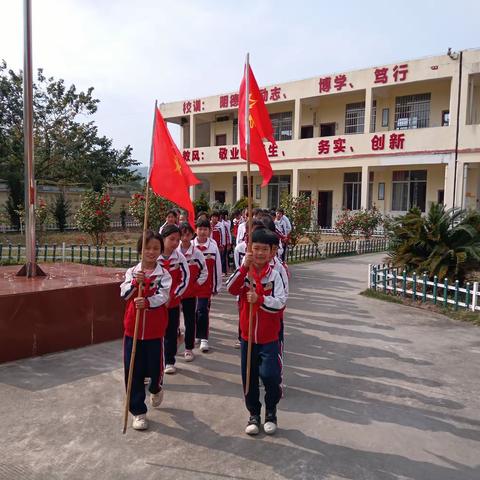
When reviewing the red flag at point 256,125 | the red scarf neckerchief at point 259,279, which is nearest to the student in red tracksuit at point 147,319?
the red scarf neckerchief at point 259,279

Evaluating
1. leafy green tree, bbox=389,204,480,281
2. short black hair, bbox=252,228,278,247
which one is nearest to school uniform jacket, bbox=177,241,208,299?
short black hair, bbox=252,228,278,247

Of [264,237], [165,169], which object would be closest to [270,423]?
[264,237]

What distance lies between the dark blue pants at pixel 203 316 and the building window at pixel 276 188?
2049 cm

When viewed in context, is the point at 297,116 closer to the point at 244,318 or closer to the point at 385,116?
the point at 385,116

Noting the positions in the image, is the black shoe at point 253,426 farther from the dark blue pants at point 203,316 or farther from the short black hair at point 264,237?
the dark blue pants at point 203,316

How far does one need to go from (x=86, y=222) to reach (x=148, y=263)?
10.1 metres

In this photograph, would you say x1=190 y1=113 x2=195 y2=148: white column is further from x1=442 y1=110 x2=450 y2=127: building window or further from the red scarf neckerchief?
the red scarf neckerchief

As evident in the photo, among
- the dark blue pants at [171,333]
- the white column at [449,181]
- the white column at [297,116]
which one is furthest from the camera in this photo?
the white column at [297,116]

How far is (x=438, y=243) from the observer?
8.12 m

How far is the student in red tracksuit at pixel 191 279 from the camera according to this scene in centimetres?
474

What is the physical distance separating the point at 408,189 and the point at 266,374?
19658mm

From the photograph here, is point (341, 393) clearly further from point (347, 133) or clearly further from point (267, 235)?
point (347, 133)

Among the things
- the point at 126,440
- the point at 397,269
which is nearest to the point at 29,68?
the point at 126,440

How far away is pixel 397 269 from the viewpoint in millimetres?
8531
